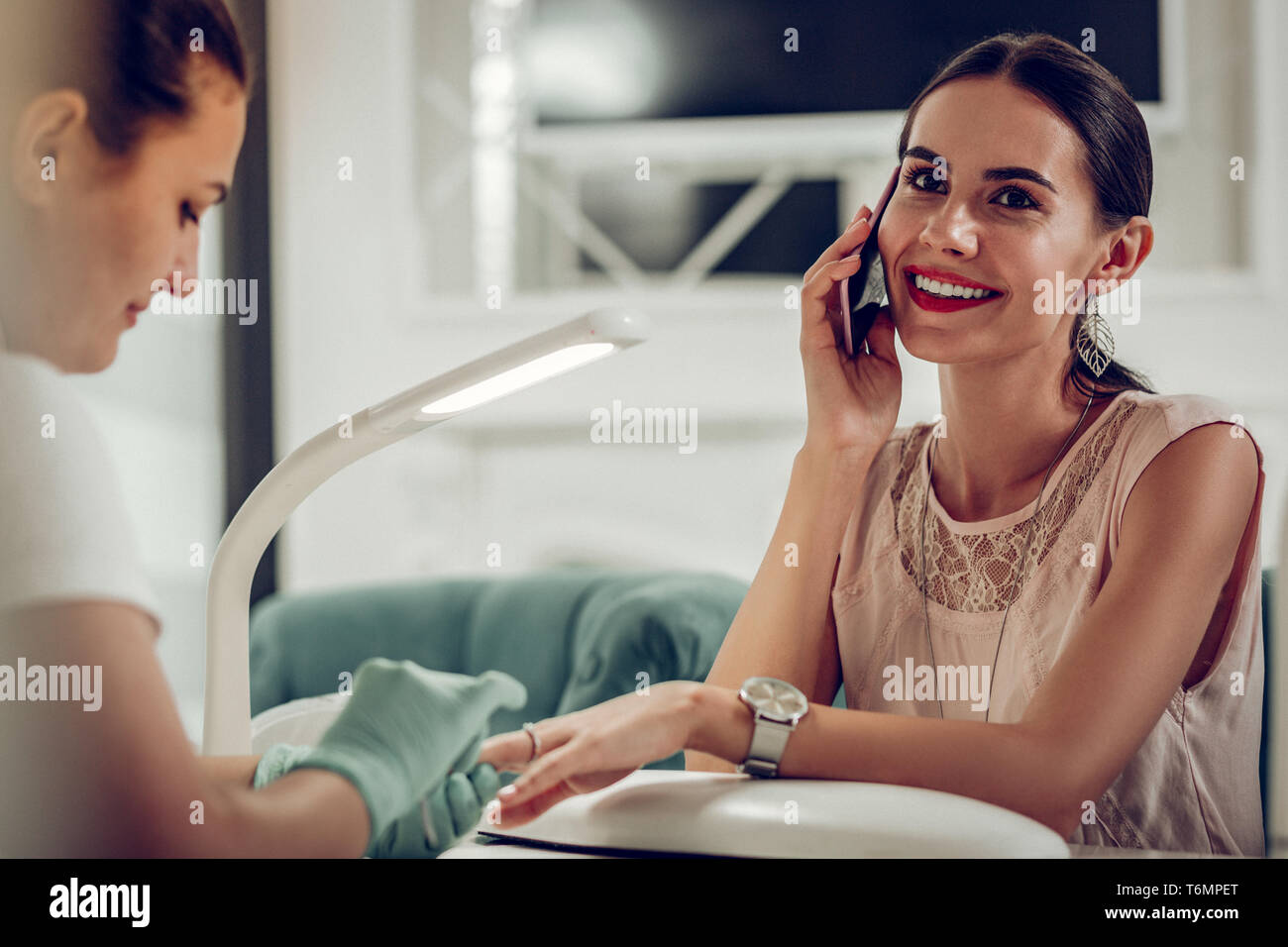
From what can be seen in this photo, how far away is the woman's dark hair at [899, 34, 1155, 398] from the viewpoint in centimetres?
85

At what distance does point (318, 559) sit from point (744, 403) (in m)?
0.73

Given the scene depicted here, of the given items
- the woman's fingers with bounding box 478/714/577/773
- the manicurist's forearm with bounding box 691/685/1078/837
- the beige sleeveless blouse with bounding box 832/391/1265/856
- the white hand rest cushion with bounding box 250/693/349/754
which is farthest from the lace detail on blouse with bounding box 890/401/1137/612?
the white hand rest cushion with bounding box 250/693/349/754

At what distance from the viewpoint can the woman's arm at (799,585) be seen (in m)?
0.92

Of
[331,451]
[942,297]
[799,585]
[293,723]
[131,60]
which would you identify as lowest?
[293,723]

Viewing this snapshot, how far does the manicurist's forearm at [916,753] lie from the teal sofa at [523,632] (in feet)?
1.44

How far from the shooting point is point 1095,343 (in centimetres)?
97

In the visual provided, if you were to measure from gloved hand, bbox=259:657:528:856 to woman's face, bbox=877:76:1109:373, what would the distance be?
48 cm

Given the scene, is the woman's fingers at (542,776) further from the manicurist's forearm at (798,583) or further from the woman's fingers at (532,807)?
the manicurist's forearm at (798,583)

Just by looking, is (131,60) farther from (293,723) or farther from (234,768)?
(293,723)

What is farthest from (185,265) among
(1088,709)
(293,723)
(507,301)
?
(507,301)

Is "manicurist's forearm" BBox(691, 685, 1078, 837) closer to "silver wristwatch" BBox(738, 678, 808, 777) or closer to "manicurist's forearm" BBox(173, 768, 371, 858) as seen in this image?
"silver wristwatch" BBox(738, 678, 808, 777)

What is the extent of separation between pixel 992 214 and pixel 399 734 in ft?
1.88

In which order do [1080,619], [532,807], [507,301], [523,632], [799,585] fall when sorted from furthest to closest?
[507,301], [523,632], [799,585], [1080,619], [532,807]
